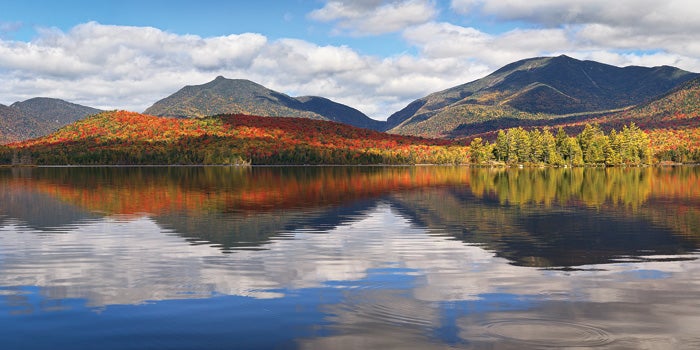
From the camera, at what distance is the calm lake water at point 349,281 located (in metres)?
20.3

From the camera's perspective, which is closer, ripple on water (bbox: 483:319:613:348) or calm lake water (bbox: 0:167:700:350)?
ripple on water (bbox: 483:319:613:348)

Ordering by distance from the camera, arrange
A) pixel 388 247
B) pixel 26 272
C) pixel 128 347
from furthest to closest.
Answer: pixel 388 247, pixel 26 272, pixel 128 347

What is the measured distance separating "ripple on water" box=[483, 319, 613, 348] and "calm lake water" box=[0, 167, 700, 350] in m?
0.09

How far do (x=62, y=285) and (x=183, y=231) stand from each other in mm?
20027

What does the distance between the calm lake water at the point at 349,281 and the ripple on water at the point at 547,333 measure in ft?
0.31

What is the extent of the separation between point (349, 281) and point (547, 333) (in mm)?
11058

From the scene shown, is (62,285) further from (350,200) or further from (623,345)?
(350,200)

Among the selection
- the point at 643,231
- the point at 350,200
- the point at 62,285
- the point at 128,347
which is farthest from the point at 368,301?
the point at 350,200

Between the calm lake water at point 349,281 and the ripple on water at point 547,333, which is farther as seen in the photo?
the calm lake water at point 349,281

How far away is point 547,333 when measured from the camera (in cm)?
2038

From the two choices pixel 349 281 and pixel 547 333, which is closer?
pixel 547 333

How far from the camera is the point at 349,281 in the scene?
29062 mm

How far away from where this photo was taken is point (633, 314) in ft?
75.6

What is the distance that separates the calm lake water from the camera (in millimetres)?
20328
